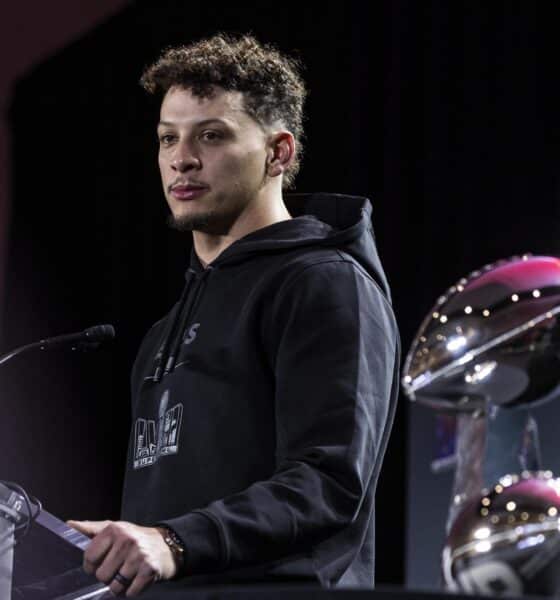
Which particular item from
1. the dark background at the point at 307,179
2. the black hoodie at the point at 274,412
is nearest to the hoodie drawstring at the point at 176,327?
the black hoodie at the point at 274,412

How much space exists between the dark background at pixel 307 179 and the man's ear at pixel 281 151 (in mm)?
1105

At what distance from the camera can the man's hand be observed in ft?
5.28

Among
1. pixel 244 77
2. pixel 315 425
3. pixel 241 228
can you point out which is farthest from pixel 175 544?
pixel 244 77

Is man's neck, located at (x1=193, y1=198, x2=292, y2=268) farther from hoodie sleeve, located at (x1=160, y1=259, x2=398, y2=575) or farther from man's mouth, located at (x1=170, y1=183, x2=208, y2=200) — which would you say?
hoodie sleeve, located at (x1=160, y1=259, x2=398, y2=575)

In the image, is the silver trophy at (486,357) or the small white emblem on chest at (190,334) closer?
the silver trophy at (486,357)

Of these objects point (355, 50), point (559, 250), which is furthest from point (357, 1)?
point (559, 250)

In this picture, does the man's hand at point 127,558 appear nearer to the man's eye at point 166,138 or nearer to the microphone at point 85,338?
the microphone at point 85,338

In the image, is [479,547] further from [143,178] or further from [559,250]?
[143,178]

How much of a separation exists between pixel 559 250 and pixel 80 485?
2657 mm

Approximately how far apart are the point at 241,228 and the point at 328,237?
21 centimetres

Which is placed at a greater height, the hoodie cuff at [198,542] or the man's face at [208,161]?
the man's face at [208,161]

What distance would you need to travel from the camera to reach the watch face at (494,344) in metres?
1.12

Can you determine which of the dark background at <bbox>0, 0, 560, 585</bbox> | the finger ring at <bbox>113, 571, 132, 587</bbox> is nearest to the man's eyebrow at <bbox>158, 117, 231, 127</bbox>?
the finger ring at <bbox>113, 571, 132, 587</bbox>

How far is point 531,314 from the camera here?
1.13m
